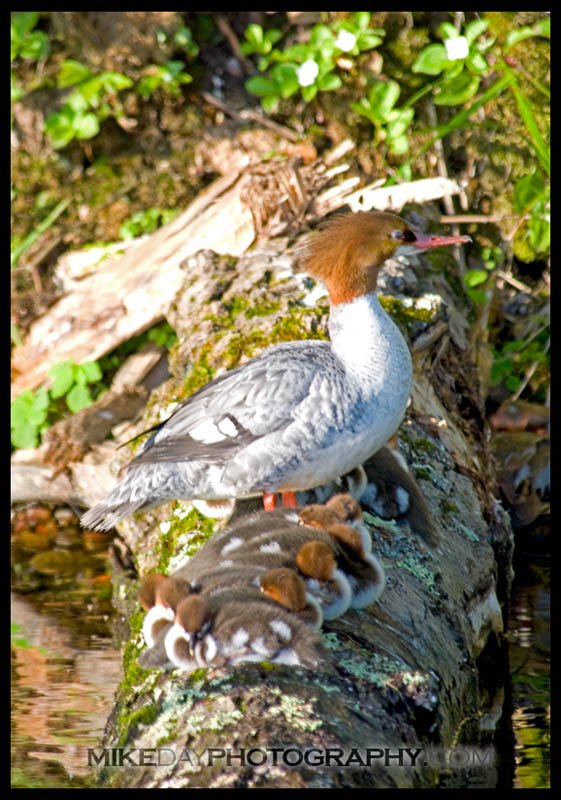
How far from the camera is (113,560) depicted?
575cm

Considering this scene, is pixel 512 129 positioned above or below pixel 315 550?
below

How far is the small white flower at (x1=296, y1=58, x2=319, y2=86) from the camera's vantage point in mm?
6750

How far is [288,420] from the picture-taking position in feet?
11.9

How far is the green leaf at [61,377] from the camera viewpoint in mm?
6081

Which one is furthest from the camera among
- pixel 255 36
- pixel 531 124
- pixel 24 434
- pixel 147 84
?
pixel 147 84

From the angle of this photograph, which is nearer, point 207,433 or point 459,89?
point 207,433

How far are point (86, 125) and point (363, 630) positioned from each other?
5.18 metres

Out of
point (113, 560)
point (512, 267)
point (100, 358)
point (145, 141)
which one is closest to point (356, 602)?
point (113, 560)

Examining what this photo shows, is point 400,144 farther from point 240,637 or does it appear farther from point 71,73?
point 240,637

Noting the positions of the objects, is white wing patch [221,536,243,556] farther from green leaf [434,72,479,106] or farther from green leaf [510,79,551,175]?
green leaf [434,72,479,106]

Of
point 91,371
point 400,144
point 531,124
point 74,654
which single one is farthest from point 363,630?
point 400,144

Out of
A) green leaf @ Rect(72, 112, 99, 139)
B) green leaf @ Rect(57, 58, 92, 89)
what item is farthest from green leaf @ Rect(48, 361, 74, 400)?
green leaf @ Rect(57, 58, 92, 89)
